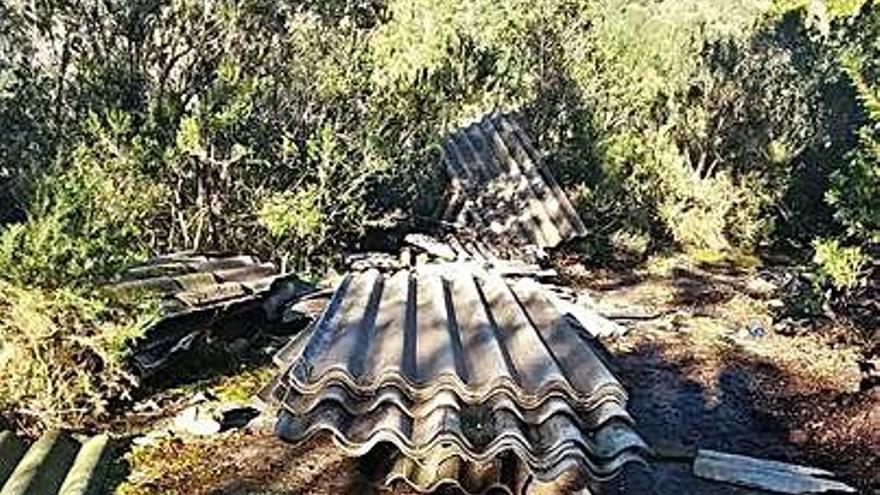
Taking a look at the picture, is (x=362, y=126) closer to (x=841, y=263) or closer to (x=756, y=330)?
(x=756, y=330)

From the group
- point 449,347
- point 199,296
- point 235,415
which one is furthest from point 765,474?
point 199,296

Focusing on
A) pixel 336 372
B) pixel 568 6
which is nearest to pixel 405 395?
pixel 336 372

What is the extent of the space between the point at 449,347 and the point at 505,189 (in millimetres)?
8678

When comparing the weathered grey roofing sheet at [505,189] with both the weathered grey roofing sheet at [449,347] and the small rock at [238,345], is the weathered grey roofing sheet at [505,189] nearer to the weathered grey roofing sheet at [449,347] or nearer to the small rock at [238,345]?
the small rock at [238,345]

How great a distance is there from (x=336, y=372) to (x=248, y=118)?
16.6 feet

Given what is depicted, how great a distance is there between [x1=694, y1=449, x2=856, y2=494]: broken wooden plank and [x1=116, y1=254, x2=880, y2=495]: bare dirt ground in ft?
0.43

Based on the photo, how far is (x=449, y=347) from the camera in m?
4.78

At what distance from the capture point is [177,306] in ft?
20.1

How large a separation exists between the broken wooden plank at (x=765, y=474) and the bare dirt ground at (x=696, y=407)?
130 millimetres

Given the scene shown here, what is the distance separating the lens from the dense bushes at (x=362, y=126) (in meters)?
7.77

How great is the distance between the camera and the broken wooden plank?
19.5 ft

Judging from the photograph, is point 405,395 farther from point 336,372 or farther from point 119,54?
point 119,54

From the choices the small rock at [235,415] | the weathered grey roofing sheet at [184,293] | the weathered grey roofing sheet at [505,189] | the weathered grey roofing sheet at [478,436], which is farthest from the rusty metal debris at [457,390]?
the weathered grey roofing sheet at [505,189]

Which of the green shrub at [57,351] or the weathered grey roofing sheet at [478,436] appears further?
the green shrub at [57,351]
